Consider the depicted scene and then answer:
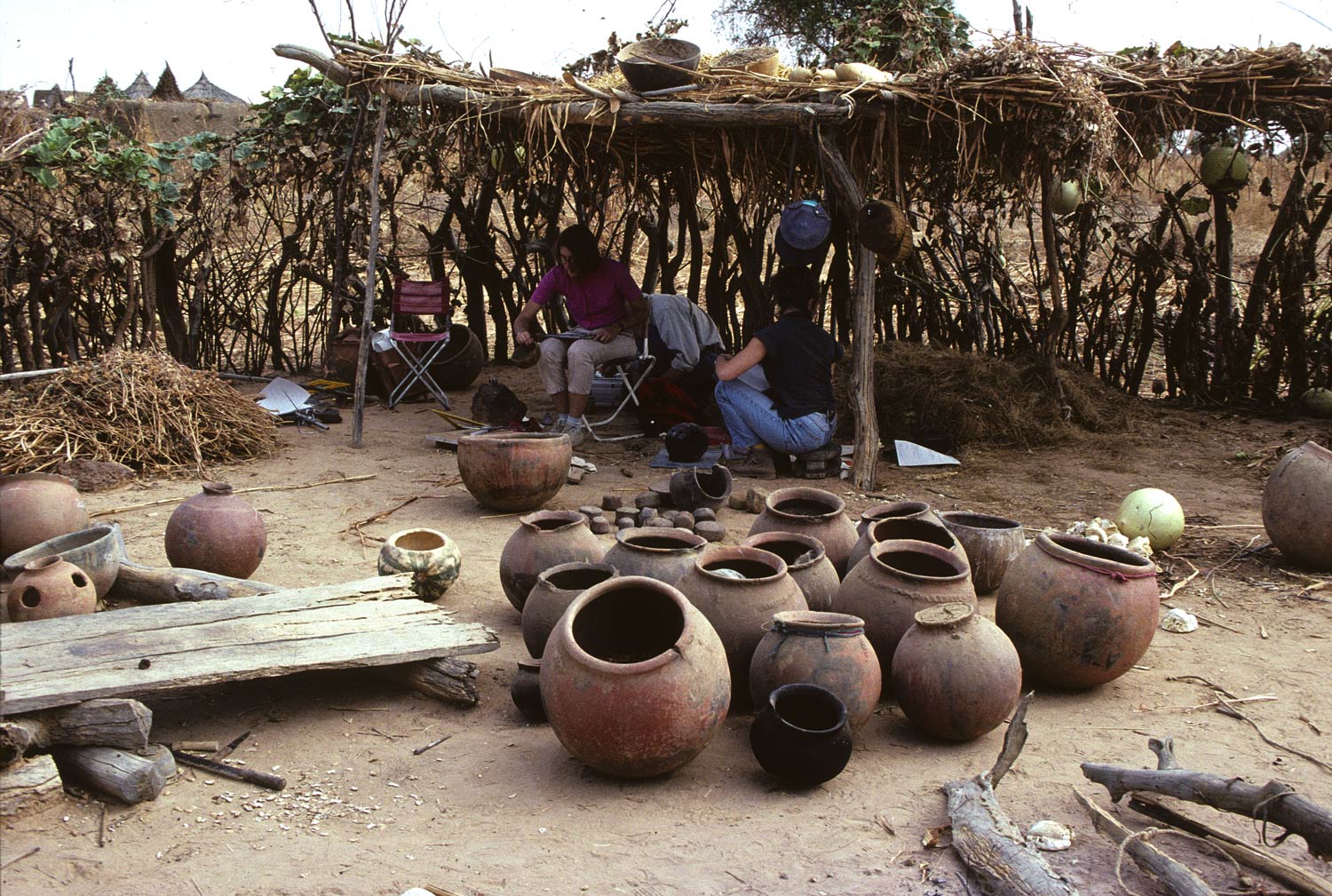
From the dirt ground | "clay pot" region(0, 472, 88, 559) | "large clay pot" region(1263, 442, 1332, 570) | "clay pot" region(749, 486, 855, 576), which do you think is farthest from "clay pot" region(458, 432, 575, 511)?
"large clay pot" region(1263, 442, 1332, 570)

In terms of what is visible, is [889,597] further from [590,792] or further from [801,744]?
[590,792]

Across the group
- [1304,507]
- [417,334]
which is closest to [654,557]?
[1304,507]

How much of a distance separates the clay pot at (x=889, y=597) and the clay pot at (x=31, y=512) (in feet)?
10.1

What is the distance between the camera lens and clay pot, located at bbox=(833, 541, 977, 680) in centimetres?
348

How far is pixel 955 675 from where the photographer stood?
3.13m

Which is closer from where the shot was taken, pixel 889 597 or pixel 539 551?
pixel 889 597

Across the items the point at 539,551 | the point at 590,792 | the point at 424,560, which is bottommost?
the point at 590,792

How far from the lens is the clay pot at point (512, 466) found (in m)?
5.52

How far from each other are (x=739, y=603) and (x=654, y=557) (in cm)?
44

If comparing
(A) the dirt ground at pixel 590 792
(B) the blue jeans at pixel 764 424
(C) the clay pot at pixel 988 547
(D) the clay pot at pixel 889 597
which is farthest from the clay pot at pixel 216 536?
(B) the blue jeans at pixel 764 424

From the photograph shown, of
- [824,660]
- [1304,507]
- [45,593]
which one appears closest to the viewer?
[824,660]

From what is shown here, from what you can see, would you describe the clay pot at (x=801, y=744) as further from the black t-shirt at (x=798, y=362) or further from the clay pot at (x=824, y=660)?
the black t-shirt at (x=798, y=362)

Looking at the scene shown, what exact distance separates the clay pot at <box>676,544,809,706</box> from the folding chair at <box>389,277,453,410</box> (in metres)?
5.40

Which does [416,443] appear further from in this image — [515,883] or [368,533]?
[515,883]
